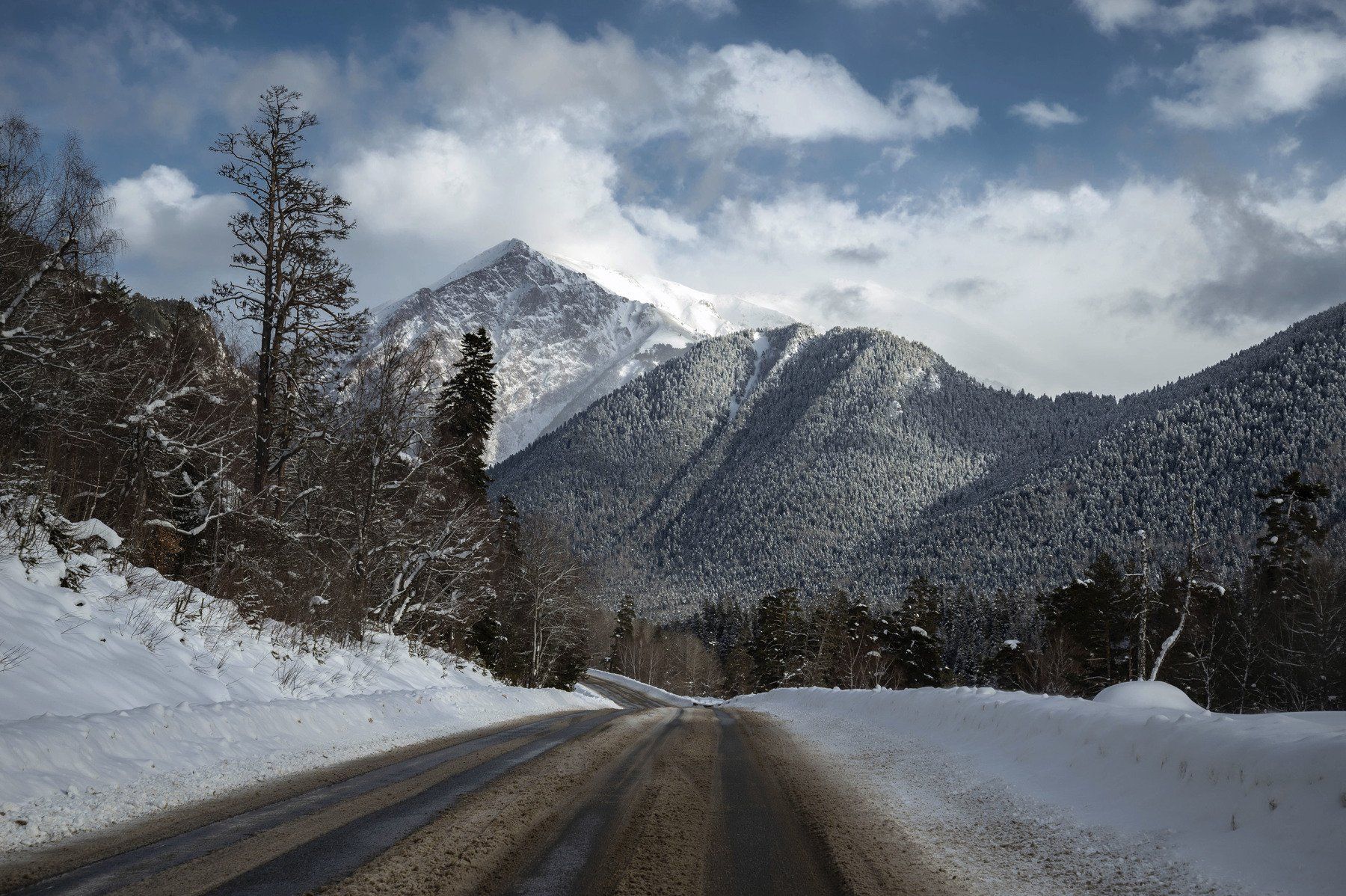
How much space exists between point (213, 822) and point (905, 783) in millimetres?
7367

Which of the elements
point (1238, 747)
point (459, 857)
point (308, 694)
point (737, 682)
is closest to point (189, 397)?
point (308, 694)

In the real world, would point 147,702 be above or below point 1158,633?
below

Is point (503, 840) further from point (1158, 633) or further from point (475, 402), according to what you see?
point (1158, 633)

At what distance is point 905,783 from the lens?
9.53 metres

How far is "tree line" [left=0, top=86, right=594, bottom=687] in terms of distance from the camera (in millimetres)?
12773

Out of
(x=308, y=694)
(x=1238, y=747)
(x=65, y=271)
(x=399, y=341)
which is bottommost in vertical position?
(x=308, y=694)

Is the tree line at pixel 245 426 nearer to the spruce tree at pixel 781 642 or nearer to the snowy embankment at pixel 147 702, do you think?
the snowy embankment at pixel 147 702

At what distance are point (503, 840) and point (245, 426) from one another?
46.2 ft

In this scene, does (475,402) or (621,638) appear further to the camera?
(621,638)

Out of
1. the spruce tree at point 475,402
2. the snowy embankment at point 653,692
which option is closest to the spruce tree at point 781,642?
the snowy embankment at point 653,692

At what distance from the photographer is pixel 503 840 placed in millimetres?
5680

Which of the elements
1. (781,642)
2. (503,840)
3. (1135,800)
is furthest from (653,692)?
(503,840)

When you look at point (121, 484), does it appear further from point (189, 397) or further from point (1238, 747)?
point (1238, 747)

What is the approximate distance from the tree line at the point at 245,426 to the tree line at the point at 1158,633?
25.7 meters
